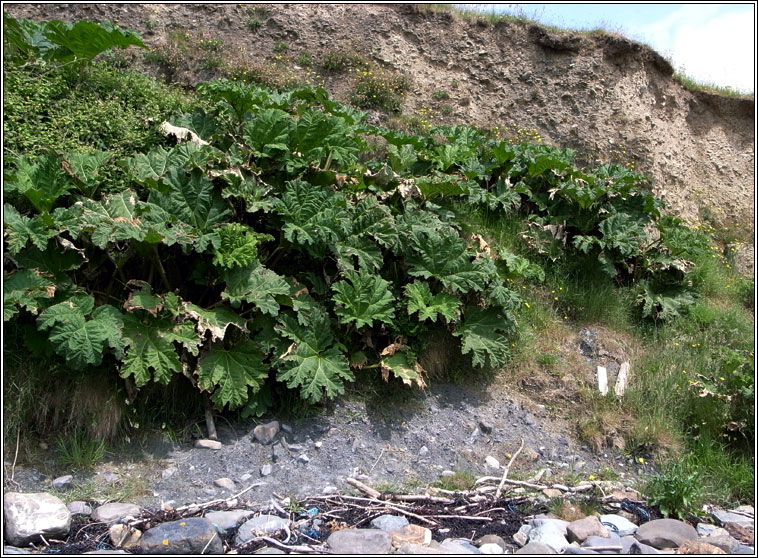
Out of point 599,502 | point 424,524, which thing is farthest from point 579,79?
point 424,524

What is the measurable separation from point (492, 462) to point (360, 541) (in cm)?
171

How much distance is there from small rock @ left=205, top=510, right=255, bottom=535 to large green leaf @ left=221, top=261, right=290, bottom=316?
140cm

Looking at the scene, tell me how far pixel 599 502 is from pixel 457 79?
816 centimetres

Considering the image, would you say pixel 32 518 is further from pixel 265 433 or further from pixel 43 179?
pixel 43 179

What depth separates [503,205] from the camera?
7309mm

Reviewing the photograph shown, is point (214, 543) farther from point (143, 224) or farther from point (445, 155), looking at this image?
point (445, 155)

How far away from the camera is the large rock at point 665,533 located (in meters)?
4.03

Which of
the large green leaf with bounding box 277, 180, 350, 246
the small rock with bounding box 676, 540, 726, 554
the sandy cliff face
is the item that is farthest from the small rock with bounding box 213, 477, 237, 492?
the sandy cliff face

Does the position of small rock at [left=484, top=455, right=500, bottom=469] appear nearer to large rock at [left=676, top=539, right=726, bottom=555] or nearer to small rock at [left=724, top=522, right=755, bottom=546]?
large rock at [left=676, top=539, right=726, bottom=555]

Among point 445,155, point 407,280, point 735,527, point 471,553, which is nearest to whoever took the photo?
point 471,553

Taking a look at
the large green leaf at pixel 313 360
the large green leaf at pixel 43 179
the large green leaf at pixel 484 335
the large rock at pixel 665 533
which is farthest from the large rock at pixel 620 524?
the large green leaf at pixel 43 179

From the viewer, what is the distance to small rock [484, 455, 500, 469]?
5062 mm

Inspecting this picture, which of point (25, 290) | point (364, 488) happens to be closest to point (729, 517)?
point (364, 488)

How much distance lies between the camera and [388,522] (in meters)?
4.04
